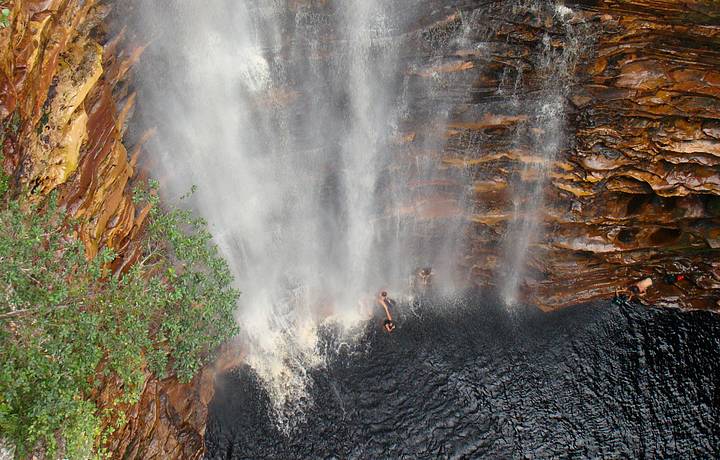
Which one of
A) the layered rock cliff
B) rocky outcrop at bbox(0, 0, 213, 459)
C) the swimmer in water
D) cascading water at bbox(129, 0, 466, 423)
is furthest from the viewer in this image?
the swimmer in water

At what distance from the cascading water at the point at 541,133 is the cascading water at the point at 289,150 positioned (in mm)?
2905

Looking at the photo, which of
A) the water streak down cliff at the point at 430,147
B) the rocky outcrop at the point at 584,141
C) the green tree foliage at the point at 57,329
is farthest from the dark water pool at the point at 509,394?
the green tree foliage at the point at 57,329

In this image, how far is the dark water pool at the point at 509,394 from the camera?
1678 centimetres

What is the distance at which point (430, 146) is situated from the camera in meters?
20.8

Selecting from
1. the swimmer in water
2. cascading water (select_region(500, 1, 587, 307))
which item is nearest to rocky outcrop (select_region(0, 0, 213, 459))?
the swimmer in water

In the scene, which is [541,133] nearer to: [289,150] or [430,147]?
[430,147]

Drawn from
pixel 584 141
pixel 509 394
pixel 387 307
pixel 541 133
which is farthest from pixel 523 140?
pixel 509 394

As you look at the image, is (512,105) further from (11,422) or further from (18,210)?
(11,422)

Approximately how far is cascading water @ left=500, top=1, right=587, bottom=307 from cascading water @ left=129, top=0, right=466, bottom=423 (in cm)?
291

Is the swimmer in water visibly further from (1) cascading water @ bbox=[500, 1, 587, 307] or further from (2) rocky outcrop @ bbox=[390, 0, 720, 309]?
(1) cascading water @ bbox=[500, 1, 587, 307]

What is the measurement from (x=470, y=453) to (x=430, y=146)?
11777mm

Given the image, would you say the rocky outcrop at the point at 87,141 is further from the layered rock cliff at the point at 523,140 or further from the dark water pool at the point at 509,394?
the dark water pool at the point at 509,394

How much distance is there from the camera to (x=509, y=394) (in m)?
18.0

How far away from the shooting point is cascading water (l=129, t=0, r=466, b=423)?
701 inches
